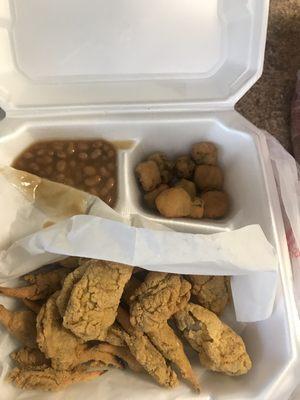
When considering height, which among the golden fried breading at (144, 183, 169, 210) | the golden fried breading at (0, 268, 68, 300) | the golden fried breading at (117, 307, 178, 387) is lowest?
the golden fried breading at (117, 307, 178, 387)

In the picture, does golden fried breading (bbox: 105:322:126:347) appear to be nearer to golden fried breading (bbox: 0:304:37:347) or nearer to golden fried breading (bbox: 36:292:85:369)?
golden fried breading (bbox: 36:292:85:369)

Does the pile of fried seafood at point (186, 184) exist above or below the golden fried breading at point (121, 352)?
above

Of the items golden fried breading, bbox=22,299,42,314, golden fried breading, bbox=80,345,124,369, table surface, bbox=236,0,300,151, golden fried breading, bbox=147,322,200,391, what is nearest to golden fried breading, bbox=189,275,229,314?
golden fried breading, bbox=147,322,200,391

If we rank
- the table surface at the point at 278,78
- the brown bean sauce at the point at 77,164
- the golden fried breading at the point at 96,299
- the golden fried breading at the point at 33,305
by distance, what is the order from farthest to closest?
the table surface at the point at 278,78 → the brown bean sauce at the point at 77,164 → the golden fried breading at the point at 33,305 → the golden fried breading at the point at 96,299

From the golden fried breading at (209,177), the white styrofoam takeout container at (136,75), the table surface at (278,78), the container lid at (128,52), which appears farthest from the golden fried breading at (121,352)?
the table surface at (278,78)

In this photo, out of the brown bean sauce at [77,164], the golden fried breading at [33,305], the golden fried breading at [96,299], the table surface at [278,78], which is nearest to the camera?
the golden fried breading at [96,299]

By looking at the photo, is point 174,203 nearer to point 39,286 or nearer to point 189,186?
point 189,186

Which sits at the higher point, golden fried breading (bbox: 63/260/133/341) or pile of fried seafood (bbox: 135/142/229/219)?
pile of fried seafood (bbox: 135/142/229/219)

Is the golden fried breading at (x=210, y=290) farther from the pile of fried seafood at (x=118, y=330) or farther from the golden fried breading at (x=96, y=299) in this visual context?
the golden fried breading at (x=96, y=299)
